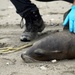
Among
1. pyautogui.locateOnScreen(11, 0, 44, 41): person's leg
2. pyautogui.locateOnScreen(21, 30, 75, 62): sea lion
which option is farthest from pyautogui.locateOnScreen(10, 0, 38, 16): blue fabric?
pyautogui.locateOnScreen(21, 30, 75, 62): sea lion

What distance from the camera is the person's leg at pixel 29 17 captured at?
11.6 ft

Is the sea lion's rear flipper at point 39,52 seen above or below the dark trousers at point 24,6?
below

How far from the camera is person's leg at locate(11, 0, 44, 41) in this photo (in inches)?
140

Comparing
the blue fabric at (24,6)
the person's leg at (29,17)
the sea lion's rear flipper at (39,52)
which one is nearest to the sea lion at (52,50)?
the sea lion's rear flipper at (39,52)

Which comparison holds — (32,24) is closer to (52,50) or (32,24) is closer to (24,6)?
(24,6)

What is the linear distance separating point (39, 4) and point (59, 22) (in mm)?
1263

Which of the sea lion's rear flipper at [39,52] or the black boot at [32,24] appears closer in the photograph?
the sea lion's rear flipper at [39,52]

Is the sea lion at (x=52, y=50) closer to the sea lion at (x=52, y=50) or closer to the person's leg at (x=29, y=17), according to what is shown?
the sea lion at (x=52, y=50)

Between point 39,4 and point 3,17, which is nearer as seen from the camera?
point 3,17

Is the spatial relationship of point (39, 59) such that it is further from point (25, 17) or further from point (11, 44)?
point (25, 17)

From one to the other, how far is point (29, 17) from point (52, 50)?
85 cm

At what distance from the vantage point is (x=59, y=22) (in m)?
4.12

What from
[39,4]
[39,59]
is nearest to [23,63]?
[39,59]

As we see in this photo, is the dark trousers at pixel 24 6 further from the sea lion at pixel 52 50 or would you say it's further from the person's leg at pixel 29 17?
the sea lion at pixel 52 50
